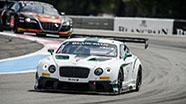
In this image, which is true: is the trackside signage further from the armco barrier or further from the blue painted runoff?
the blue painted runoff

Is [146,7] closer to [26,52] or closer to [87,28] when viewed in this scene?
[87,28]

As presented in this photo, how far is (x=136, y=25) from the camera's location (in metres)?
33.0

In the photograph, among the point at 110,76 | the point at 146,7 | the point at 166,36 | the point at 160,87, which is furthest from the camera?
the point at 146,7

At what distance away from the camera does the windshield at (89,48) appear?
10.6 metres

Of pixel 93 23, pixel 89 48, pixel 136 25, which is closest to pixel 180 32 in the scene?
pixel 136 25

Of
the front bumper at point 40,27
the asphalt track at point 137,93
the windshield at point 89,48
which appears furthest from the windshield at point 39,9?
the windshield at point 89,48

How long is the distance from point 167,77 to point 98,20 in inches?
878

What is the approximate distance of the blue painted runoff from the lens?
45.4 feet

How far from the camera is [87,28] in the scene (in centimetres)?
3594

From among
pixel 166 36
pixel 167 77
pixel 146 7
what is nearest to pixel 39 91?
pixel 167 77

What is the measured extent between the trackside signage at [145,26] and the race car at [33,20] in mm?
11385

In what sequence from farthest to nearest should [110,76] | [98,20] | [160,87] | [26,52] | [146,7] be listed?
1. [146,7]
2. [98,20]
3. [26,52]
4. [160,87]
5. [110,76]

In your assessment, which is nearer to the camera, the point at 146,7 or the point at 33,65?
the point at 33,65

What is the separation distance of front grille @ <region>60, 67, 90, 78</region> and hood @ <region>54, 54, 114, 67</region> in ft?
0.28
